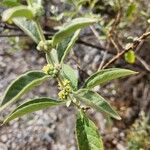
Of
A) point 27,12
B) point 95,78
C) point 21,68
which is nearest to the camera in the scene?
point 27,12

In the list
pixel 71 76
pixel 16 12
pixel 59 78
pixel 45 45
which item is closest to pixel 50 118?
pixel 71 76

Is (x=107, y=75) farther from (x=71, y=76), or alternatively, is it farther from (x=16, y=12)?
(x=16, y=12)

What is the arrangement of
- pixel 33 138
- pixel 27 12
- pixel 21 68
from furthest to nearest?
pixel 21 68 → pixel 33 138 → pixel 27 12

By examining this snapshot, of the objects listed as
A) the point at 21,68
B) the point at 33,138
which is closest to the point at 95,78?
the point at 33,138

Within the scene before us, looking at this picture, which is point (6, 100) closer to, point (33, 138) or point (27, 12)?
point (27, 12)

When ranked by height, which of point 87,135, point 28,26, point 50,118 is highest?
point 50,118

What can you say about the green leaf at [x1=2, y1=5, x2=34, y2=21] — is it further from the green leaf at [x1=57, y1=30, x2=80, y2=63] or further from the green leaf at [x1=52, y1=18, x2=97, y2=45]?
the green leaf at [x1=57, y1=30, x2=80, y2=63]
